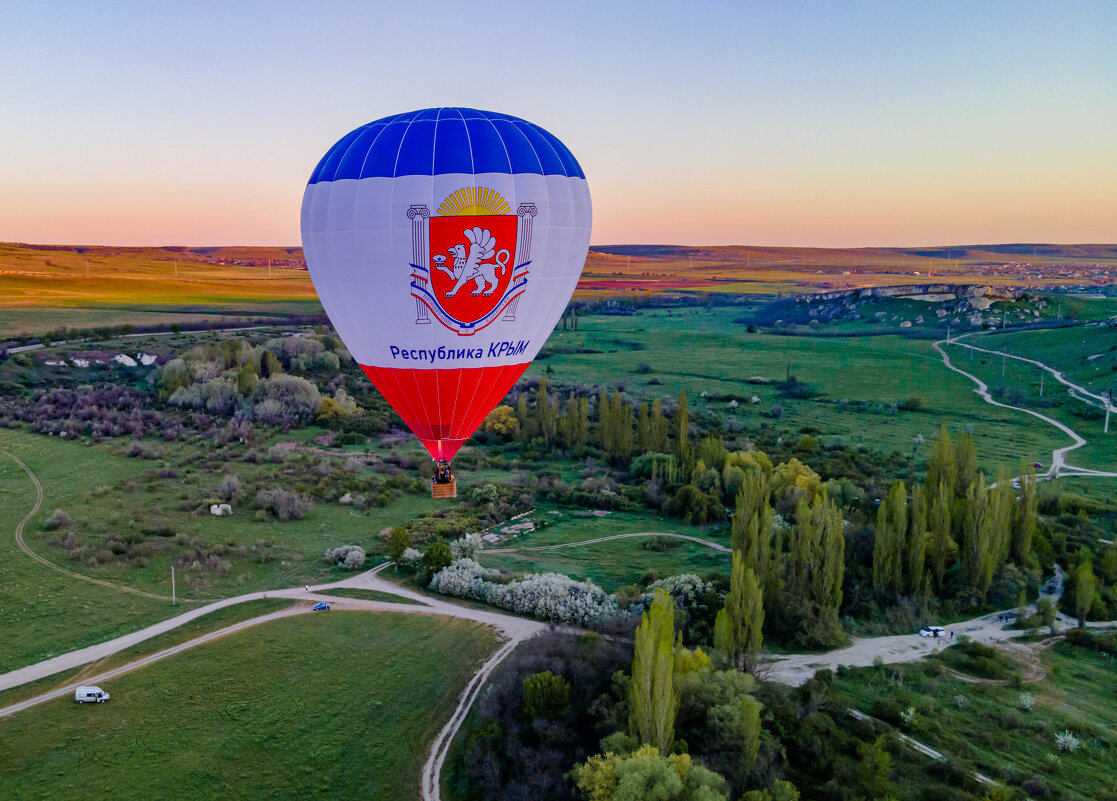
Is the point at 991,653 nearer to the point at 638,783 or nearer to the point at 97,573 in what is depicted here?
the point at 638,783

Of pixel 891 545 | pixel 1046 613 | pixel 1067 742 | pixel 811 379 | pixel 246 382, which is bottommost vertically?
pixel 1067 742

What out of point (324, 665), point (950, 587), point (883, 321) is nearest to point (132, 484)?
point (324, 665)

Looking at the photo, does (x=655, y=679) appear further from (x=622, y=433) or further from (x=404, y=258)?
(x=622, y=433)

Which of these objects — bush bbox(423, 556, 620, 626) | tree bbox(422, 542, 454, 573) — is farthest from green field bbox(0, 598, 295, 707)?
bush bbox(423, 556, 620, 626)

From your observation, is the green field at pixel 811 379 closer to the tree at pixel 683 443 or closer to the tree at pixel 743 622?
the tree at pixel 683 443

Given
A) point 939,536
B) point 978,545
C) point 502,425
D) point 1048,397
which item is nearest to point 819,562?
point 939,536
